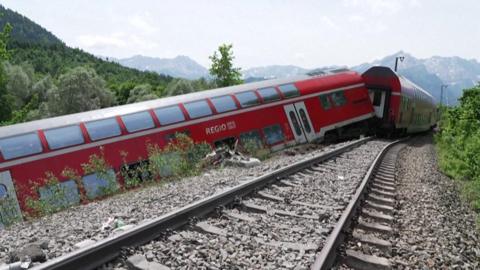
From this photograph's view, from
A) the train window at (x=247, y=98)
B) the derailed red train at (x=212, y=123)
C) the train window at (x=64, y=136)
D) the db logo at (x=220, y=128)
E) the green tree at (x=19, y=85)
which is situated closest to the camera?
the derailed red train at (x=212, y=123)

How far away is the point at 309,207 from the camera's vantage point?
6305 mm

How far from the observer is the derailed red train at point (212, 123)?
1017 cm

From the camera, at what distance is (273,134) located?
647 inches

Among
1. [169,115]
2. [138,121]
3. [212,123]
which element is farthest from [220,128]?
[138,121]

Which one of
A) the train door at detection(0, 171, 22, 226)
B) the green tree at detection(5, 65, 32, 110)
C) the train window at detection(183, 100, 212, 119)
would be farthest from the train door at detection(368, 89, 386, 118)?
the green tree at detection(5, 65, 32, 110)

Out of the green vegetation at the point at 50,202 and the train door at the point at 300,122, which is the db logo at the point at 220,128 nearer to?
the train door at the point at 300,122

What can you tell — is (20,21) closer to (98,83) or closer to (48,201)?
(98,83)

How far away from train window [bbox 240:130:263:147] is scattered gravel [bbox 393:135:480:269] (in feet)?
19.5

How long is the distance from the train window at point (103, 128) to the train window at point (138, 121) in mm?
342

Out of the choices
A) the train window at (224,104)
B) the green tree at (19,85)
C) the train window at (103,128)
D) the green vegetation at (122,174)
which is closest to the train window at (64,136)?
the train window at (103,128)

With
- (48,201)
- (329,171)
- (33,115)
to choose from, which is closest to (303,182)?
(329,171)

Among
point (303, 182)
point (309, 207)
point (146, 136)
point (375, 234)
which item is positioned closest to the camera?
point (375, 234)

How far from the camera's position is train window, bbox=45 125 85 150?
422 inches

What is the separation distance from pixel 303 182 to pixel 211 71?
4669cm
